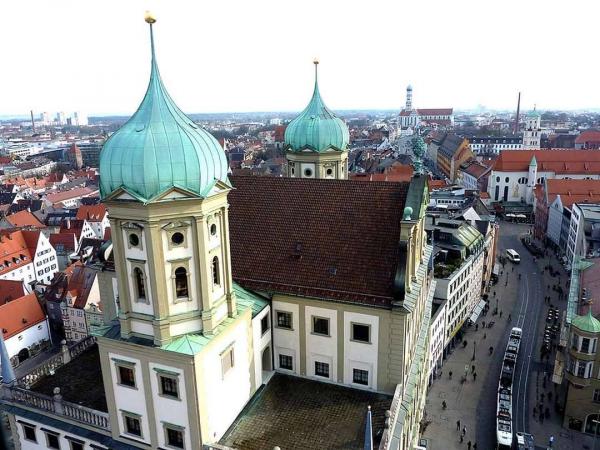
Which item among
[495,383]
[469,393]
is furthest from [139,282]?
[495,383]

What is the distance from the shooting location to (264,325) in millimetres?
30953

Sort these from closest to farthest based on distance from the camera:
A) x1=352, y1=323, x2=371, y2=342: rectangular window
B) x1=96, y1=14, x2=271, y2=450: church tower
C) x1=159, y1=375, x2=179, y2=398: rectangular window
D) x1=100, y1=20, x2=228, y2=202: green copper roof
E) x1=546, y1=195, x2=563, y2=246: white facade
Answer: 1. x1=100, y1=20, x2=228, y2=202: green copper roof
2. x1=96, y1=14, x2=271, y2=450: church tower
3. x1=159, y1=375, x2=179, y2=398: rectangular window
4. x1=352, y1=323, x2=371, y2=342: rectangular window
5. x1=546, y1=195, x2=563, y2=246: white facade

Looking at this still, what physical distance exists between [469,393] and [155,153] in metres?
45.9

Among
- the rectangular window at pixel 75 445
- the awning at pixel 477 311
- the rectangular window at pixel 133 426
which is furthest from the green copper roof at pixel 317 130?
the awning at pixel 477 311

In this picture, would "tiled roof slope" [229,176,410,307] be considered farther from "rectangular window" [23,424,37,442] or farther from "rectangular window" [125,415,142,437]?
"rectangular window" [23,424,37,442]

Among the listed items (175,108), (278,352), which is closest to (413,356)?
(278,352)

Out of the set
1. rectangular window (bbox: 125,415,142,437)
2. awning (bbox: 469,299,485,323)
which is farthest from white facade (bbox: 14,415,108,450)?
awning (bbox: 469,299,485,323)

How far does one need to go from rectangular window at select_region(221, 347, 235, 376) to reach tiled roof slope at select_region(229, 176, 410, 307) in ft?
16.5

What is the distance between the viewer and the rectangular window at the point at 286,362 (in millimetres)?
31906

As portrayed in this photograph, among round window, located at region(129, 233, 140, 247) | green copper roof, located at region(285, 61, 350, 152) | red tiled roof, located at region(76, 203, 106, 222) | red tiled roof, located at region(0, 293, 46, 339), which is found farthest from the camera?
red tiled roof, located at region(76, 203, 106, 222)

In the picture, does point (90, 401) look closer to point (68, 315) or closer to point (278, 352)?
point (278, 352)

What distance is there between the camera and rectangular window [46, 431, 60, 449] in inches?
1188

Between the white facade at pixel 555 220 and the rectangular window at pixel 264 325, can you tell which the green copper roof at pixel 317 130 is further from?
the white facade at pixel 555 220

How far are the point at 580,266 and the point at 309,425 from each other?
172 ft
